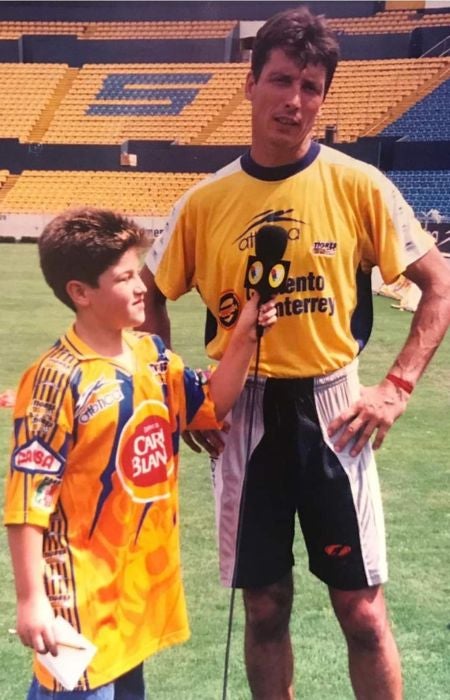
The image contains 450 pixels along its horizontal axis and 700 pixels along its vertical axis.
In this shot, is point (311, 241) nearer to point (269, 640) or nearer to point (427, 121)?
point (269, 640)

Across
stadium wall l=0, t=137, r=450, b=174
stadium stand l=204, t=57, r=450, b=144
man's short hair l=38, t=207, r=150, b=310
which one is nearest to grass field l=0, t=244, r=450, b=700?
man's short hair l=38, t=207, r=150, b=310

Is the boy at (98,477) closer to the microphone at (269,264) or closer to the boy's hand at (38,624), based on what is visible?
the boy's hand at (38,624)

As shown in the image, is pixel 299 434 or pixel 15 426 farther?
pixel 299 434

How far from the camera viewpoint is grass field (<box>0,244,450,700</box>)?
328cm

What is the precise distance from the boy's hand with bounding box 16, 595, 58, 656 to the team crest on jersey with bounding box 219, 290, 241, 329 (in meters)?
0.95

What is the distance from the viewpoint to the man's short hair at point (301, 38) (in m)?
2.38

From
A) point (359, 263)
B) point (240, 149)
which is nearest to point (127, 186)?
point (240, 149)

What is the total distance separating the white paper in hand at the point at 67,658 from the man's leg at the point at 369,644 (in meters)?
0.85

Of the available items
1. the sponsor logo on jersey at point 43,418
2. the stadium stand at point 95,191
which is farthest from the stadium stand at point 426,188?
the sponsor logo on jersey at point 43,418

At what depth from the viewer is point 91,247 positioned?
7.02ft

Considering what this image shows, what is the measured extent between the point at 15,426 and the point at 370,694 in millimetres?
1339

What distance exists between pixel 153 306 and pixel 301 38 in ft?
2.94

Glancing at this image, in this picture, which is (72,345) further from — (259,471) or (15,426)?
(259,471)

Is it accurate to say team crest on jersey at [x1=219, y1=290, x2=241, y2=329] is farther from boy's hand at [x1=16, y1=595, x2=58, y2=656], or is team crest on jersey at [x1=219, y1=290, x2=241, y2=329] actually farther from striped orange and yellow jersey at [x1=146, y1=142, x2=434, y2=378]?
boy's hand at [x1=16, y1=595, x2=58, y2=656]
